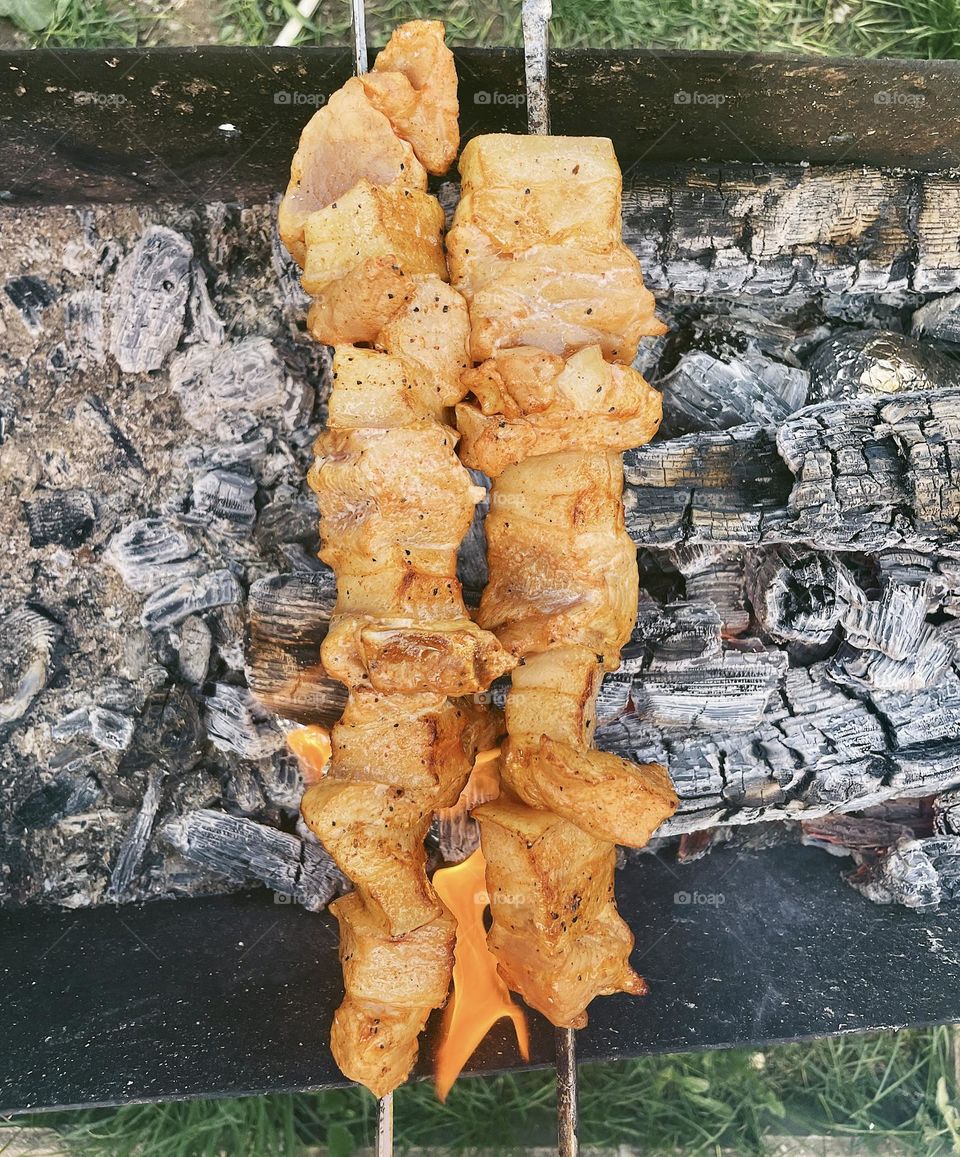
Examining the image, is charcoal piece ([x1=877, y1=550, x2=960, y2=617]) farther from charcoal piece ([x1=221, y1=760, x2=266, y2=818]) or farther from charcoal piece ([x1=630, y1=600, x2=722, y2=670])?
charcoal piece ([x1=221, y1=760, x2=266, y2=818])

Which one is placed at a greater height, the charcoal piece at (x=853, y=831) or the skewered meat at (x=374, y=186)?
the skewered meat at (x=374, y=186)

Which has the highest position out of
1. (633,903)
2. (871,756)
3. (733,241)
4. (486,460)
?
(733,241)

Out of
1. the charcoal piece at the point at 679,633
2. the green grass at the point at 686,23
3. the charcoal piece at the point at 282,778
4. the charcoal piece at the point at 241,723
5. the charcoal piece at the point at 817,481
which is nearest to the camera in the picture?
the charcoal piece at the point at 817,481

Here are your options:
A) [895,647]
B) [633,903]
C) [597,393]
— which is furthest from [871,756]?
[597,393]

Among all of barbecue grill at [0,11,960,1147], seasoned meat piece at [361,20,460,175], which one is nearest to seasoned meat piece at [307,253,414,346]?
seasoned meat piece at [361,20,460,175]

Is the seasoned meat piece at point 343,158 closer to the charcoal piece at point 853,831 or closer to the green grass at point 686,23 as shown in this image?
the green grass at point 686,23

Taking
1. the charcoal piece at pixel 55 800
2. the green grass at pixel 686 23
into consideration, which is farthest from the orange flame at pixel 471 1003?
the green grass at pixel 686 23

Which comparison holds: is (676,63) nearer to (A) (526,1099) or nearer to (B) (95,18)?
(B) (95,18)
